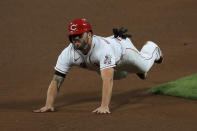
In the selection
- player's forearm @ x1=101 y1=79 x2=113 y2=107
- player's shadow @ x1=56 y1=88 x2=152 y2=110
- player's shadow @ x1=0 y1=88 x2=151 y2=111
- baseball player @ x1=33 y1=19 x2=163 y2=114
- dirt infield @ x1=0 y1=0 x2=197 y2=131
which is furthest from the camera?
player's shadow @ x1=56 y1=88 x2=152 y2=110

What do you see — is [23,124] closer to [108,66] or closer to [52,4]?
[108,66]

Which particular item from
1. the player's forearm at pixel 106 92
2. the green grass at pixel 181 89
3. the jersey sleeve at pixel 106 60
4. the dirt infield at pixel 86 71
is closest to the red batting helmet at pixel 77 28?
the jersey sleeve at pixel 106 60

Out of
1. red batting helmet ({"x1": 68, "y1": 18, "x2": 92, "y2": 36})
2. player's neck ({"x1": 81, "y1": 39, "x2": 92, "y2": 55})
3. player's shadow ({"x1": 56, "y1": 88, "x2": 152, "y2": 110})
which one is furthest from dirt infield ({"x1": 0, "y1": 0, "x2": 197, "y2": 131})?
red batting helmet ({"x1": 68, "y1": 18, "x2": 92, "y2": 36})

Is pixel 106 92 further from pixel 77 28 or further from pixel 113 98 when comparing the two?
pixel 113 98

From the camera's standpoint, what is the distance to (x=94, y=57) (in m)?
5.39

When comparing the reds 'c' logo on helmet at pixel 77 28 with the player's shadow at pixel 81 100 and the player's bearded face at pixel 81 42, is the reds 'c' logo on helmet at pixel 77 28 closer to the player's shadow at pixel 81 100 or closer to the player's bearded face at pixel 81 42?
the player's bearded face at pixel 81 42

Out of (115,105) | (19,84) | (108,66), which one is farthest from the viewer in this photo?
(19,84)

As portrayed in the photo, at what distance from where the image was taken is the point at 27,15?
13.9 metres

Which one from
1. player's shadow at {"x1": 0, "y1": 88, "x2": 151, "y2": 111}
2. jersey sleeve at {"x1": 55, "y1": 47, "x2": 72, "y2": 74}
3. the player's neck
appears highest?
the player's neck

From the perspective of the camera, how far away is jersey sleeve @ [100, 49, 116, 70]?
5229 mm

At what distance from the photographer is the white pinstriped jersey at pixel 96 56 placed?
528 centimetres

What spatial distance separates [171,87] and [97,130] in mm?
2740

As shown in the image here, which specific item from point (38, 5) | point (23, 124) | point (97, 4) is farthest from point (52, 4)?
point (23, 124)

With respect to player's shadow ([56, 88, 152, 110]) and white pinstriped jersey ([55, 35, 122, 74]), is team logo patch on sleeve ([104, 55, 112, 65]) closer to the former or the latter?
white pinstriped jersey ([55, 35, 122, 74])
